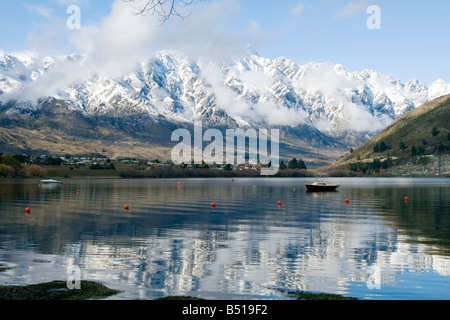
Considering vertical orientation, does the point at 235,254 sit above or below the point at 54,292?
below

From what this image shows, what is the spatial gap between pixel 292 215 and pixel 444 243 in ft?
112

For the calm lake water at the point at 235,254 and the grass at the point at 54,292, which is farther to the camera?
the calm lake water at the point at 235,254

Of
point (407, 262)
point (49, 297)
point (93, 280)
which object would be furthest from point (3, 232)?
point (407, 262)

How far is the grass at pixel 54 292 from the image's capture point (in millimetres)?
26016

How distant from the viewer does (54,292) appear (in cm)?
2711

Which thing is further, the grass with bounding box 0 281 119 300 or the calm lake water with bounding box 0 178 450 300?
the calm lake water with bounding box 0 178 450 300

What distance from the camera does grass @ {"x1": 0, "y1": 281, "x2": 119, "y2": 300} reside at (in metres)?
26.0

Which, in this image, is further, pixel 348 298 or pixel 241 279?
pixel 241 279

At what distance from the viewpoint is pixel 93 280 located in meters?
31.8

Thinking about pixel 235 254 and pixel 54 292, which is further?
pixel 235 254
